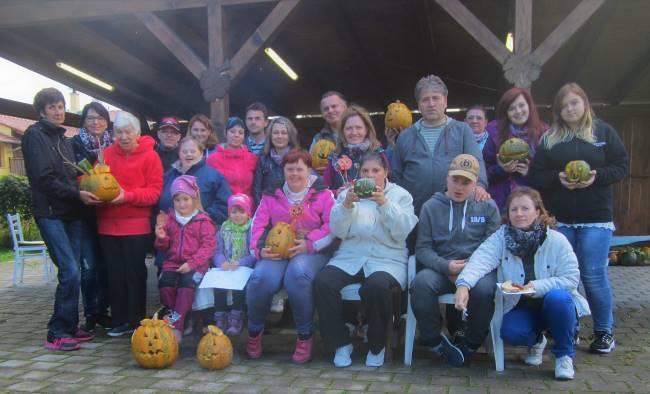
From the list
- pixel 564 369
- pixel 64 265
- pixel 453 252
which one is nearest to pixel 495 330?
pixel 564 369

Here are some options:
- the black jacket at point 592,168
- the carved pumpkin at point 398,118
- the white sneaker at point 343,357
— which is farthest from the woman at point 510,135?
the white sneaker at point 343,357

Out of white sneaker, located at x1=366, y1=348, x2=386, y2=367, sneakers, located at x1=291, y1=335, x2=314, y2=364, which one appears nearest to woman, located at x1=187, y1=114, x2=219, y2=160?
sneakers, located at x1=291, y1=335, x2=314, y2=364

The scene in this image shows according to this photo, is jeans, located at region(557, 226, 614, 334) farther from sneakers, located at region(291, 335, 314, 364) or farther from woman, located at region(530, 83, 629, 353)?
sneakers, located at region(291, 335, 314, 364)

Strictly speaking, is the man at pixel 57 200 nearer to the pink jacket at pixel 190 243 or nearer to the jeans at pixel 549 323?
the pink jacket at pixel 190 243

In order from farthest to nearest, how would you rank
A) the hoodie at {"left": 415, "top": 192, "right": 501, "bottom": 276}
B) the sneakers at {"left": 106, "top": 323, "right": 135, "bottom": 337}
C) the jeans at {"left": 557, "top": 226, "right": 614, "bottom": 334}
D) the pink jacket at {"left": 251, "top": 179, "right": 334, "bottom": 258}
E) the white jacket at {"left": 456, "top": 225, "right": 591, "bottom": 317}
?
1. the sneakers at {"left": 106, "top": 323, "right": 135, "bottom": 337}
2. the pink jacket at {"left": 251, "top": 179, "right": 334, "bottom": 258}
3. the jeans at {"left": 557, "top": 226, "right": 614, "bottom": 334}
4. the hoodie at {"left": 415, "top": 192, "right": 501, "bottom": 276}
5. the white jacket at {"left": 456, "top": 225, "right": 591, "bottom": 317}

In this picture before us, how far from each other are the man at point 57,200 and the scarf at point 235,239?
39.3 inches

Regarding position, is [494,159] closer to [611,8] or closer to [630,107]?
[611,8]

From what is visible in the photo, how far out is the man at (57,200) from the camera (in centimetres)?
403

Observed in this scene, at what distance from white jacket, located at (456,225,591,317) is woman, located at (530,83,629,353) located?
1.57 ft

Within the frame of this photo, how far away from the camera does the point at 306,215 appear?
4070mm

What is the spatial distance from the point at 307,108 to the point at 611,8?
706cm

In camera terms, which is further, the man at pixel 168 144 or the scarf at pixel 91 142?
the man at pixel 168 144

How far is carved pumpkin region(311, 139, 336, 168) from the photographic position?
461 cm

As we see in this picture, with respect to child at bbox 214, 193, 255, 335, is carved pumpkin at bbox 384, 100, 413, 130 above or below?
above
